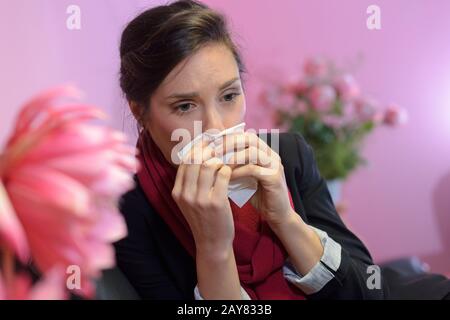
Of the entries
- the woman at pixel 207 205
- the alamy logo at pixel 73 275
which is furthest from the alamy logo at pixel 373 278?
the alamy logo at pixel 73 275

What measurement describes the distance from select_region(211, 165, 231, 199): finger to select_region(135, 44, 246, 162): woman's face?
9 centimetres

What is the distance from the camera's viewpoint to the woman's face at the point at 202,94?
2.01 feet

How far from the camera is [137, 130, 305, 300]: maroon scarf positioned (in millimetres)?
639

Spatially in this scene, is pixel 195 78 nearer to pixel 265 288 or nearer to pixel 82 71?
pixel 82 71

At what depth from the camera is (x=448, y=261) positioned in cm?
117

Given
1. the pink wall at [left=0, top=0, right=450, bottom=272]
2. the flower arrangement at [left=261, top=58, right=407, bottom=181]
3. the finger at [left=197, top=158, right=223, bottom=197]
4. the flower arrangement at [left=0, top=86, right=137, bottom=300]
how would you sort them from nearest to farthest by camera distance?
the flower arrangement at [left=0, top=86, right=137, bottom=300]
the finger at [left=197, top=158, right=223, bottom=197]
the pink wall at [left=0, top=0, right=450, bottom=272]
the flower arrangement at [left=261, top=58, right=407, bottom=181]

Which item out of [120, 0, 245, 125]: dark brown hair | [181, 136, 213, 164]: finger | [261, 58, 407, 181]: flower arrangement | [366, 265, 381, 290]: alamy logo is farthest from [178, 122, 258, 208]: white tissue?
[261, 58, 407, 181]: flower arrangement

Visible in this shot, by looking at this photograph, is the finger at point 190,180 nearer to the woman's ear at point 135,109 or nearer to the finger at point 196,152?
the finger at point 196,152

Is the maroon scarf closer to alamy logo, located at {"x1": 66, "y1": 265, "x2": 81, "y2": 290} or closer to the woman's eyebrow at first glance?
the woman's eyebrow

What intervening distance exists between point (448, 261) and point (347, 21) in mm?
625


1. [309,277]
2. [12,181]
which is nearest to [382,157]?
[309,277]

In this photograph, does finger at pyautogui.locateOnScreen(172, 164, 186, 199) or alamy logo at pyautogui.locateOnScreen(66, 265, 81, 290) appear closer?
alamy logo at pyautogui.locateOnScreen(66, 265, 81, 290)

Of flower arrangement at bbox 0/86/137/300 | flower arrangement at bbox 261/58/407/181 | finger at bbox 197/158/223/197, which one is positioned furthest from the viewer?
flower arrangement at bbox 261/58/407/181

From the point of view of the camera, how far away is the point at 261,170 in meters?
0.56
